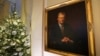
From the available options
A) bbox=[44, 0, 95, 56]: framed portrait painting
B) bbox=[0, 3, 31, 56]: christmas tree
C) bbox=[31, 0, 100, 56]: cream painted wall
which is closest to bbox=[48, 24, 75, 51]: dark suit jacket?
bbox=[44, 0, 95, 56]: framed portrait painting

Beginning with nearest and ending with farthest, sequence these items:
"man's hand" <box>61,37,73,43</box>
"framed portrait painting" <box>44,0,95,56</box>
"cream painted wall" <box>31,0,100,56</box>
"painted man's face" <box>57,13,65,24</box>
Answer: "framed portrait painting" <box>44,0,95,56</box> → "man's hand" <box>61,37,73,43</box> → "painted man's face" <box>57,13,65,24</box> → "cream painted wall" <box>31,0,100,56</box>

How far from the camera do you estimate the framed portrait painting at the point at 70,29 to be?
1.55m

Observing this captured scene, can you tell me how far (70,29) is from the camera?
1796mm

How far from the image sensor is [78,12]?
169 cm

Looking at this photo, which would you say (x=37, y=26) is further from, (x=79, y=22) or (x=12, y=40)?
(x=79, y=22)

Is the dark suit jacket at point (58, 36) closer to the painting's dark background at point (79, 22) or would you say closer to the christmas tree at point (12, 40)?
the painting's dark background at point (79, 22)

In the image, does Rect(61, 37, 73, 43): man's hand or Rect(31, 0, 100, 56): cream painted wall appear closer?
Rect(61, 37, 73, 43): man's hand

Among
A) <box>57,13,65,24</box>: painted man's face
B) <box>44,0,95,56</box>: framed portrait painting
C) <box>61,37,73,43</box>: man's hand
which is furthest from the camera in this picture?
<box>57,13,65,24</box>: painted man's face

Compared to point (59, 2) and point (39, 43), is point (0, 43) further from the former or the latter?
point (59, 2)

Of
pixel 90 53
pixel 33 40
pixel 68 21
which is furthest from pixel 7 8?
pixel 90 53

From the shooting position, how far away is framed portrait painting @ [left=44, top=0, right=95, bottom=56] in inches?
61.0

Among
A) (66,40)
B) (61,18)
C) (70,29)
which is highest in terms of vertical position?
(61,18)

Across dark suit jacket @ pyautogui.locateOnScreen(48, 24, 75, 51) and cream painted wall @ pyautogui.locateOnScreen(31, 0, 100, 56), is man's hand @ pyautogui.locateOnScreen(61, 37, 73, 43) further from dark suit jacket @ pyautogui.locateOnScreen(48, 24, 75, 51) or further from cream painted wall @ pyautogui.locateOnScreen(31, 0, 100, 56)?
cream painted wall @ pyautogui.locateOnScreen(31, 0, 100, 56)

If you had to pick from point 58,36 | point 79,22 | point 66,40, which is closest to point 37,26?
point 58,36
